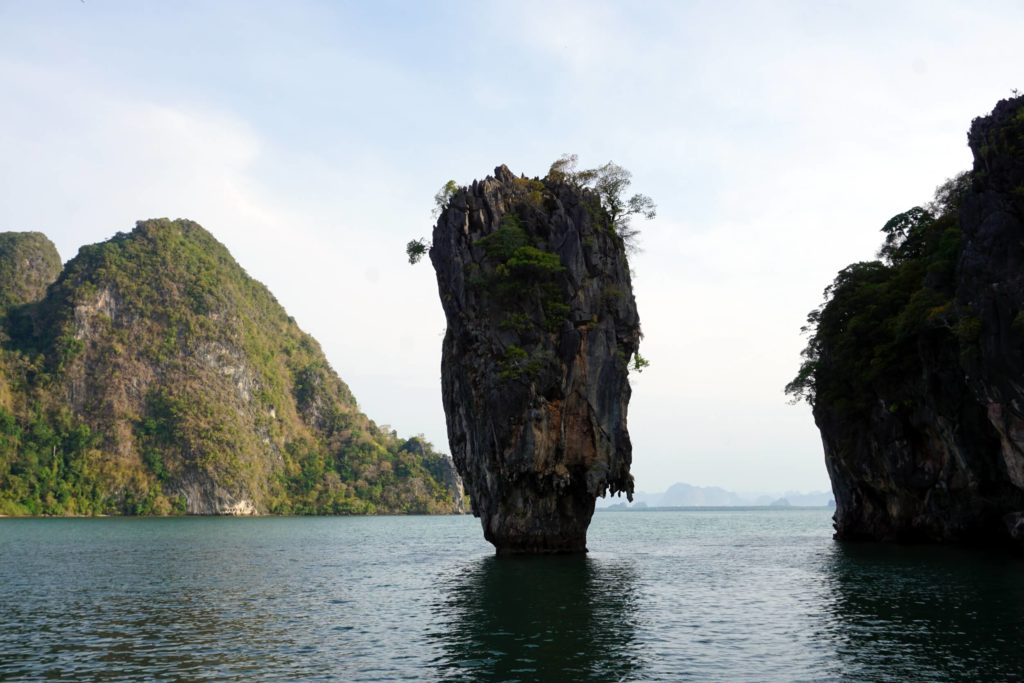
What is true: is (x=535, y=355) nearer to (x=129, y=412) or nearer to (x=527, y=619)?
(x=527, y=619)

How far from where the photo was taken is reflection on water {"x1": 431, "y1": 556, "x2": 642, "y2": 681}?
22.3 m

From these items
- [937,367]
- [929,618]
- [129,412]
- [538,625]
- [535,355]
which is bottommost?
[929,618]

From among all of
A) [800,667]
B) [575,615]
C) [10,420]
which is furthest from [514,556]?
[10,420]

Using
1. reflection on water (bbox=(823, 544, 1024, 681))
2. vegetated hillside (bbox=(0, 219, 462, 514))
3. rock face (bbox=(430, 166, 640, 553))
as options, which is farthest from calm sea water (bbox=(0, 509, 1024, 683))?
vegetated hillside (bbox=(0, 219, 462, 514))

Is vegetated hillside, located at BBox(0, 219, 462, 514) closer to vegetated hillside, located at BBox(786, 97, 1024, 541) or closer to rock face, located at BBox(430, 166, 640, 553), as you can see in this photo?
rock face, located at BBox(430, 166, 640, 553)

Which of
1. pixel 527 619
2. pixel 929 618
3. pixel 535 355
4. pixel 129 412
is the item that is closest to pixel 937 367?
pixel 535 355

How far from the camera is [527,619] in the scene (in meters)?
29.3

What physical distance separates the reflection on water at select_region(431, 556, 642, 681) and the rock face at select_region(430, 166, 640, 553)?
6.56 m

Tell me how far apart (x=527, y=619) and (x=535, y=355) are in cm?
2262

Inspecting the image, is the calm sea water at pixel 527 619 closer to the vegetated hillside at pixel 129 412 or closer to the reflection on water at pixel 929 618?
the reflection on water at pixel 929 618

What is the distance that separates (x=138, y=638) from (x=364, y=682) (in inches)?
396

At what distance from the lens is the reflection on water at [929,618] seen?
2173 cm

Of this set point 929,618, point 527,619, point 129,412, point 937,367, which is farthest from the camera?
point 129,412

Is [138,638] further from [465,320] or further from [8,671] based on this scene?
[465,320]
